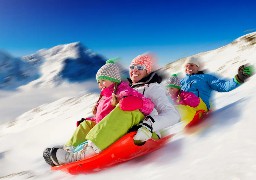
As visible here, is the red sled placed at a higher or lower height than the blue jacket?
lower

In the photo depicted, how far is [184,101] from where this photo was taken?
7.36 metres

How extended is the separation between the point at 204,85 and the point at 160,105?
132 inches

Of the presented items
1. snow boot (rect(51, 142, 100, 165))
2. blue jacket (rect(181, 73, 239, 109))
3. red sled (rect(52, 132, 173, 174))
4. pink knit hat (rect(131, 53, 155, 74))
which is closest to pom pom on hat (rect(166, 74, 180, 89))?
blue jacket (rect(181, 73, 239, 109))

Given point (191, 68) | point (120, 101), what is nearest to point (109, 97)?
point (120, 101)

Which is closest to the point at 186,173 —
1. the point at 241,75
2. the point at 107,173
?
the point at 107,173

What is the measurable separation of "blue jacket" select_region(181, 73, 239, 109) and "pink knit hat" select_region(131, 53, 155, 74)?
2.66 metres

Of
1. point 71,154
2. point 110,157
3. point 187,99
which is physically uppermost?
point 187,99

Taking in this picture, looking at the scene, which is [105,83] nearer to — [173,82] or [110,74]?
[110,74]

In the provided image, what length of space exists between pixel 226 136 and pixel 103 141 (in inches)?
59.7

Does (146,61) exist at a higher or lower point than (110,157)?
higher

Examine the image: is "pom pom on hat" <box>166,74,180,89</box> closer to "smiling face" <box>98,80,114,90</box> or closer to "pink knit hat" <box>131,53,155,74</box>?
"pink knit hat" <box>131,53,155,74</box>

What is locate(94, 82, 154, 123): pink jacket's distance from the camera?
4547mm

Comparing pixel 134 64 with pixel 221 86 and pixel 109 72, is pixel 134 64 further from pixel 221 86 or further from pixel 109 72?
pixel 221 86

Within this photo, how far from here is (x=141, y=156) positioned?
191 inches
